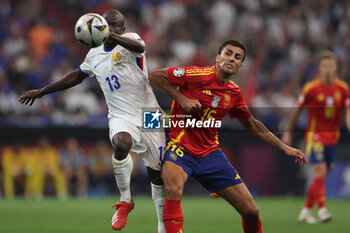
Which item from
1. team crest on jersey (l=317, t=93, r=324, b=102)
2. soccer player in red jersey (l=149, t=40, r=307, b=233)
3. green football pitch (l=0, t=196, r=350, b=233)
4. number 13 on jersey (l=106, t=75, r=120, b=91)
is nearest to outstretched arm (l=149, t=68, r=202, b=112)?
soccer player in red jersey (l=149, t=40, r=307, b=233)

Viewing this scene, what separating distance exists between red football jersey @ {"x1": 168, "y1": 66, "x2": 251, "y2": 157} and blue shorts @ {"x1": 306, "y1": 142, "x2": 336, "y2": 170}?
4.44 meters

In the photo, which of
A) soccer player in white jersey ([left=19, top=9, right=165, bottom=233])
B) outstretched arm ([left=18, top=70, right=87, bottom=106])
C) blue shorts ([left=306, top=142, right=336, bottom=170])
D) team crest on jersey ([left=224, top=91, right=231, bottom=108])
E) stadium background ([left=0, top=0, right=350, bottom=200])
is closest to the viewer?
team crest on jersey ([left=224, top=91, right=231, bottom=108])

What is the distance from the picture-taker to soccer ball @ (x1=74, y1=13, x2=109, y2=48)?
6.16 metres

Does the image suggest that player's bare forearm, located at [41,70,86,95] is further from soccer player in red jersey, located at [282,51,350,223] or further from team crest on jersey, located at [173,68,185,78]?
soccer player in red jersey, located at [282,51,350,223]

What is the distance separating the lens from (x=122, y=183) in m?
7.33

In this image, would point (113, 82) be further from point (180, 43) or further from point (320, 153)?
point (180, 43)

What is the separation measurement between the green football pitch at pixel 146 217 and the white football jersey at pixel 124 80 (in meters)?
2.37

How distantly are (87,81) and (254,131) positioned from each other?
1160cm

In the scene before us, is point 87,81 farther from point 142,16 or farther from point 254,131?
point 254,131

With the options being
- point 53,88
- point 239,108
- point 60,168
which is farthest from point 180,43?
point 239,108

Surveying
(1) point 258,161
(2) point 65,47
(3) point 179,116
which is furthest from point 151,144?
(2) point 65,47

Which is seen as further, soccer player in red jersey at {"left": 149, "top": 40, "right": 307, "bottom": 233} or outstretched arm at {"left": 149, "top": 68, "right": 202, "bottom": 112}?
soccer player in red jersey at {"left": 149, "top": 40, "right": 307, "bottom": 233}

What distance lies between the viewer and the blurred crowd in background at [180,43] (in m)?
17.2

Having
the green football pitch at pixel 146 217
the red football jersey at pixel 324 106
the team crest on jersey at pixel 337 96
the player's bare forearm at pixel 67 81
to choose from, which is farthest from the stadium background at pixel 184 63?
the player's bare forearm at pixel 67 81
